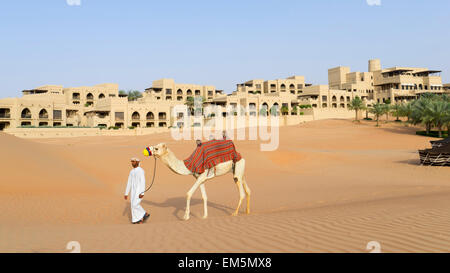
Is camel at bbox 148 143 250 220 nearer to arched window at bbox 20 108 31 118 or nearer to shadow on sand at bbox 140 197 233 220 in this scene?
shadow on sand at bbox 140 197 233 220

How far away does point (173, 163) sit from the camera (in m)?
8.77

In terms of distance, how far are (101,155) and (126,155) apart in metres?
1.53

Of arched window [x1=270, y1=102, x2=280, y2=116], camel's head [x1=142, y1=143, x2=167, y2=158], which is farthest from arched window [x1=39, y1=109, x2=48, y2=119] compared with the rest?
camel's head [x1=142, y1=143, x2=167, y2=158]

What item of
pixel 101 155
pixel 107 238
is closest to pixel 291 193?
pixel 107 238

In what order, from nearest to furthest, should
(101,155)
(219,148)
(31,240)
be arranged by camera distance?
(31,240) → (219,148) → (101,155)

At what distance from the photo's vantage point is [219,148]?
9.15 meters

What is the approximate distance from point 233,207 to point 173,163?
125 inches

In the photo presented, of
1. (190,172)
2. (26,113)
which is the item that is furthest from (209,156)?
(26,113)

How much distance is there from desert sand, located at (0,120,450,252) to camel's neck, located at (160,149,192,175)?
4.54 feet

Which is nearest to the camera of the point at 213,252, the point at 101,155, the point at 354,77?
the point at 213,252

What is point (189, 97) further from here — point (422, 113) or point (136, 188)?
point (136, 188)

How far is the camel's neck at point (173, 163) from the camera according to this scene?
8.64 m

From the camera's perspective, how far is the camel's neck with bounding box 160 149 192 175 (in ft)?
28.3
